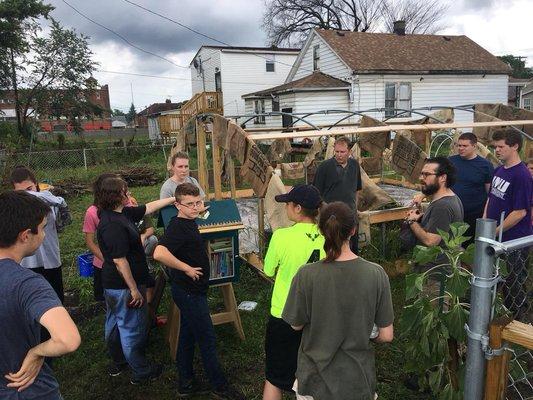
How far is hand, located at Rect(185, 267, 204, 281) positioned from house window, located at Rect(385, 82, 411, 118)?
1908 cm

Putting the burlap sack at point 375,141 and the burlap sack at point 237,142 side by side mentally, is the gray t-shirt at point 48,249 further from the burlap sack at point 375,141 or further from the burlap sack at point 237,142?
the burlap sack at point 375,141

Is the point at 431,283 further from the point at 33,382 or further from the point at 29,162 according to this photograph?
the point at 29,162

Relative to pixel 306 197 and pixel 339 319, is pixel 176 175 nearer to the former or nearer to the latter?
pixel 306 197

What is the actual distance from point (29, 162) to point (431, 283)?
14.9m

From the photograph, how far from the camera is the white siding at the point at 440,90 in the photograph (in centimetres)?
2011

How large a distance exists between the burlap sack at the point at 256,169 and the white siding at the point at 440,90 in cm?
1599

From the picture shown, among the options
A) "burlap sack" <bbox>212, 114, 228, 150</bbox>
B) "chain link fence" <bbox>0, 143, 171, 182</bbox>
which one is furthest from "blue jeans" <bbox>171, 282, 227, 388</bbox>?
"chain link fence" <bbox>0, 143, 171, 182</bbox>

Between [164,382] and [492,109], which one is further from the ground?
[492,109]

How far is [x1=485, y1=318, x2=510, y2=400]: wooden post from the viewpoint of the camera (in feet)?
5.38

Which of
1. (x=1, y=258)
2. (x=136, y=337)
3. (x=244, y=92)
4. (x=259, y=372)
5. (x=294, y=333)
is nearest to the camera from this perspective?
(x=1, y=258)

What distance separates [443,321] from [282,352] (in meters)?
1.00

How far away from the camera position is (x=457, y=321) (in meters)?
2.38

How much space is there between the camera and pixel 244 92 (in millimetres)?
27125

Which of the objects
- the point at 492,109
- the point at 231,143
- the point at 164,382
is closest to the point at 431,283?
the point at 164,382
